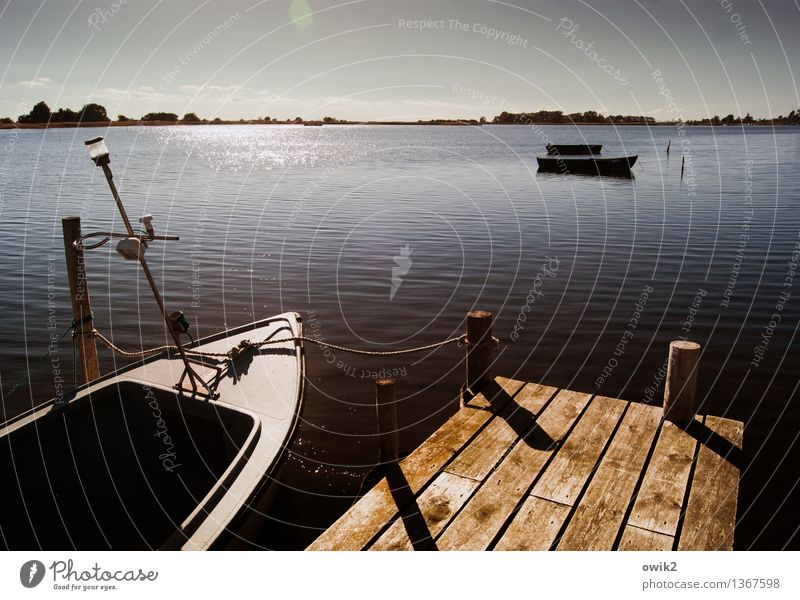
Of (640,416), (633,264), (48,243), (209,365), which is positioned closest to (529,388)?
(640,416)

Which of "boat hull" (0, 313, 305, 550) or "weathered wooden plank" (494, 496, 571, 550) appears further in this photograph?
"boat hull" (0, 313, 305, 550)

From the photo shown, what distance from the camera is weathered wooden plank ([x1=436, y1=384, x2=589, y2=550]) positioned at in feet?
17.3

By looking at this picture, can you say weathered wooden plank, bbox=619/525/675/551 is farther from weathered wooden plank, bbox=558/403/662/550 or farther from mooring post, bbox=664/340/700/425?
mooring post, bbox=664/340/700/425

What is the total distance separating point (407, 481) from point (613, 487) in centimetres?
211

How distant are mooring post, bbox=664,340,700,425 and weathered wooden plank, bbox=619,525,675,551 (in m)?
2.35

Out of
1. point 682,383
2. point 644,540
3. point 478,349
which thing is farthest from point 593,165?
point 644,540

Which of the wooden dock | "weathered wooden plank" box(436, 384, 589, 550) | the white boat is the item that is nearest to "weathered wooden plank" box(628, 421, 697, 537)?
the wooden dock

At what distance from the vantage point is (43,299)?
54.2ft

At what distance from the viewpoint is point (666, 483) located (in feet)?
19.6

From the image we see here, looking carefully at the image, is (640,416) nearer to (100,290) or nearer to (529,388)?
(529,388)

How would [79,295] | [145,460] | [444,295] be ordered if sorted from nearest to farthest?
[145,460], [79,295], [444,295]

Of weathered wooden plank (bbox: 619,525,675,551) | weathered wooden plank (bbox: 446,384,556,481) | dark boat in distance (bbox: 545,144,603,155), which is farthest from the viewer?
dark boat in distance (bbox: 545,144,603,155)

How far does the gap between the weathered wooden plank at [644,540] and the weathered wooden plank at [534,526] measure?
21.9 inches

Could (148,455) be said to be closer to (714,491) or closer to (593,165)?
(714,491)
